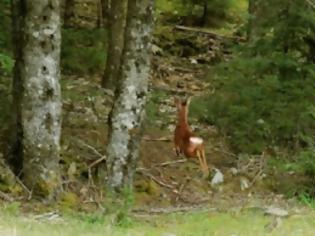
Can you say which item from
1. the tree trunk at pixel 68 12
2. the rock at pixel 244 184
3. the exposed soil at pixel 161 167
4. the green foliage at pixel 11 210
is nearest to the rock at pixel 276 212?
the exposed soil at pixel 161 167

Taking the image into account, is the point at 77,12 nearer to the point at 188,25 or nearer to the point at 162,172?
the point at 188,25

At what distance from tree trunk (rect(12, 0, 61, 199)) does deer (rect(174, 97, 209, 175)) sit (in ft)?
8.26

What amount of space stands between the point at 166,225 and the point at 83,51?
872 cm

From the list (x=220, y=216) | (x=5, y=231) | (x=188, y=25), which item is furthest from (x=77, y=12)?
(x=5, y=231)

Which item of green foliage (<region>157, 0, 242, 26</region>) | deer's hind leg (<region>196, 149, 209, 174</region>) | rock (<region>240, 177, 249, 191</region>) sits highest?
green foliage (<region>157, 0, 242, 26</region>)

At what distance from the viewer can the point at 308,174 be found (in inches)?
467

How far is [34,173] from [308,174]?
4049mm

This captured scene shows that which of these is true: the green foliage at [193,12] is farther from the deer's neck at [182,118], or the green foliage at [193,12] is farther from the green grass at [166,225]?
the green grass at [166,225]

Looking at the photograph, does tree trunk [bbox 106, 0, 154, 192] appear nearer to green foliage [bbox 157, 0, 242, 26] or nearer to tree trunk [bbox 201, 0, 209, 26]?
green foliage [bbox 157, 0, 242, 26]

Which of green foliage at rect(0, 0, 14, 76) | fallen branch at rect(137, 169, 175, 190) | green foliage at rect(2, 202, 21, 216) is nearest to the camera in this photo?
green foliage at rect(2, 202, 21, 216)

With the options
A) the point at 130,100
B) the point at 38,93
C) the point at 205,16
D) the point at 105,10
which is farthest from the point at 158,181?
the point at 205,16

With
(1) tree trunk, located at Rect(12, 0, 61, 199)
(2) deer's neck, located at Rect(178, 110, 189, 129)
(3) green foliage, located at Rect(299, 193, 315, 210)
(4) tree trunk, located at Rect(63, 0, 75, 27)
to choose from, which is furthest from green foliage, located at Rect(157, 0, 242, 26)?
(1) tree trunk, located at Rect(12, 0, 61, 199)

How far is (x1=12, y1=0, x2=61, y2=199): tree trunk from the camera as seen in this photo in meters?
9.55

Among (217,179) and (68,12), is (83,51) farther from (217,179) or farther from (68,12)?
(217,179)
